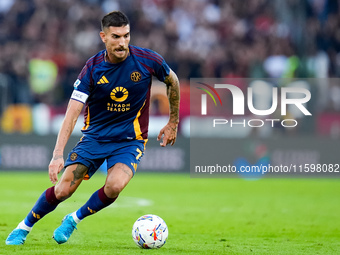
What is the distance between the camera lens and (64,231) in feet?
22.0

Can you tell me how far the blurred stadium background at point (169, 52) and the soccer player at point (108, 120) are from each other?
10.3 metres

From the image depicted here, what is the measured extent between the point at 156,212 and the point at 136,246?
3770 millimetres

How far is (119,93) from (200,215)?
4.12 meters

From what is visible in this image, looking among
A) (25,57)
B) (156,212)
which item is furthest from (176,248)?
(25,57)

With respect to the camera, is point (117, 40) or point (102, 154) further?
point (102, 154)

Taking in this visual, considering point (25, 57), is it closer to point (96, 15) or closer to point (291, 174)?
point (96, 15)

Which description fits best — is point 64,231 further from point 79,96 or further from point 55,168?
point 79,96

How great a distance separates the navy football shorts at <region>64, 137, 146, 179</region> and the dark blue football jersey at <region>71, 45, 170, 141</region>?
7 cm

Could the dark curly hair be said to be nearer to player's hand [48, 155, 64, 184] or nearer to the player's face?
the player's face

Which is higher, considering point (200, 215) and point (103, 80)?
point (103, 80)

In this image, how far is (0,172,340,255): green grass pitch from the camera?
6832 millimetres

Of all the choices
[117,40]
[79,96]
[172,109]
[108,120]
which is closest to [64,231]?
[108,120]

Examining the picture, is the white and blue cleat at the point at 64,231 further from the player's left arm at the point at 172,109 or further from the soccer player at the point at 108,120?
the player's left arm at the point at 172,109

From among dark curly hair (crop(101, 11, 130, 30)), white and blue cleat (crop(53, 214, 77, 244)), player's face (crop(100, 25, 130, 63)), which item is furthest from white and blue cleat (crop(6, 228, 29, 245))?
dark curly hair (crop(101, 11, 130, 30))
